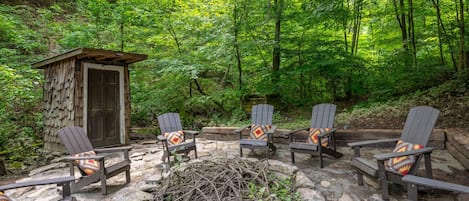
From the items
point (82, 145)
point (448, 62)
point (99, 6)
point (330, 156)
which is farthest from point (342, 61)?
point (99, 6)

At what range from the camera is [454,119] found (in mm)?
3734

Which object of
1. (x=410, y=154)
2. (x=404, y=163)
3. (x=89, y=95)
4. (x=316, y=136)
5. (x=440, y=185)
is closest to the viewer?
(x=440, y=185)

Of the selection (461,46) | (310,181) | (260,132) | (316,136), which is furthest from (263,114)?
(461,46)

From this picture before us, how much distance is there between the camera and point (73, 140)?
275 cm

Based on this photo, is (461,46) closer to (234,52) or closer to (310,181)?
(234,52)

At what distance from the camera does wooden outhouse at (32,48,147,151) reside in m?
4.32

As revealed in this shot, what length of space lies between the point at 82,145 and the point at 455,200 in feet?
12.0

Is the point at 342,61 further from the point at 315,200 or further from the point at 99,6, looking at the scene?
the point at 99,6

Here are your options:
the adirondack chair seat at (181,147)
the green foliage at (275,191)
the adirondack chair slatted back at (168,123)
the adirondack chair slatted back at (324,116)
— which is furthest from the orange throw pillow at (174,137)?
the adirondack chair slatted back at (324,116)

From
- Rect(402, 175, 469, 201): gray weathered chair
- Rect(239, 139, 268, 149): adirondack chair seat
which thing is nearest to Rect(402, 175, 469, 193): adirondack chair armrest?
Rect(402, 175, 469, 201): gray weathered chair

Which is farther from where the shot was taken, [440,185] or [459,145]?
[459,145]

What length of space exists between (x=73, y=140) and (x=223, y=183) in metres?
1.78

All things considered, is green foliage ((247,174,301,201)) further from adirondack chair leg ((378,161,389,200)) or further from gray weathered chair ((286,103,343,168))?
gray weathered chair ((286,103,343,168))

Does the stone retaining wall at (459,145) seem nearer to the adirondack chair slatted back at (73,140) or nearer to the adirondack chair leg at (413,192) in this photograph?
the adirondack chair leg at (413,192)
